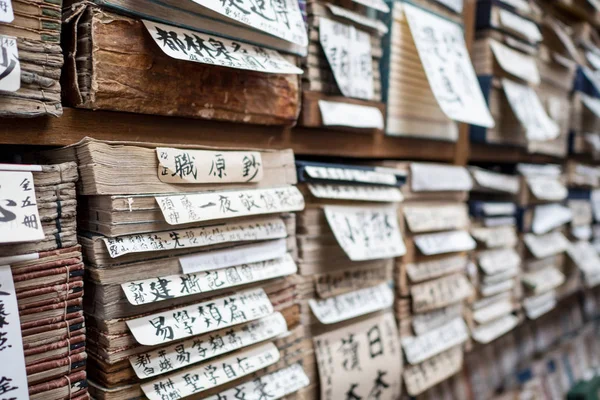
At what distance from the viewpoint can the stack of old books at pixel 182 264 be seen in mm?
856

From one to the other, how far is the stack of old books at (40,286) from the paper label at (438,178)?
98 centimetres

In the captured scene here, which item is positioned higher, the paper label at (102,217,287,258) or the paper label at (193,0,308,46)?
the paper label at (193,0,308,46)

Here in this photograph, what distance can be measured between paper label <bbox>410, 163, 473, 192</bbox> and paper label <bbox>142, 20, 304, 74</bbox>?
596mm

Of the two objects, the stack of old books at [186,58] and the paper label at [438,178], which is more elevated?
the stack of old books at [186,58]

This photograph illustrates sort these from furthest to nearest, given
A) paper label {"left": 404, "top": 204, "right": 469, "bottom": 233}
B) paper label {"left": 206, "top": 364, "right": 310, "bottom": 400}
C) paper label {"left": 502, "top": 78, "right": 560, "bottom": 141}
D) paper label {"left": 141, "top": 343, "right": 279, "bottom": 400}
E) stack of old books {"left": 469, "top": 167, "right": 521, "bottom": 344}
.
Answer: stack of old books {"left": 469, "top": 167, "right": 521, "bottom": 344}, paper label {"left": 502, "top": 78, "right": 560, "bottom": 141}, paper label {"left": 404, "top": 204, "right": 469, "bottom": 233}, paper label {"left": 206, "top": 364, "right": 310, "bottom": 400}, paper label {"left": 141, "top": 343, "right": 279, "bottom": 400}

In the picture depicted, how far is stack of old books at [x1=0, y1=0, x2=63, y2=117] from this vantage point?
28.2 inches

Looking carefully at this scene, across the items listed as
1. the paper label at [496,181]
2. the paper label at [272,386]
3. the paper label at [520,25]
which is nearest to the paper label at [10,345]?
the paper label at [272,386]

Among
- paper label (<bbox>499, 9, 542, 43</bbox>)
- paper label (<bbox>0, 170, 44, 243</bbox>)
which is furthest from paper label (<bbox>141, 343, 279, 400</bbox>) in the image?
paper label (<bbox>499, 9, 542, 43</bbox>)

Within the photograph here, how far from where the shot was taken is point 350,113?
126cm

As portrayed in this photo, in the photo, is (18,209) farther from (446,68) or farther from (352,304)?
(446,68)

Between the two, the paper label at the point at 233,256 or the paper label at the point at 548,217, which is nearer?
the paper label at the point at 233,256

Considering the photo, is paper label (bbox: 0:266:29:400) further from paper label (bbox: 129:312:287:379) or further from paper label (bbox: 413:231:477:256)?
paper label (bbox: 413:231:477:256)

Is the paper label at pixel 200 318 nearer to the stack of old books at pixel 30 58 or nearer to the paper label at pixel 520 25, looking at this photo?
the stack of old books at pixel 30 58

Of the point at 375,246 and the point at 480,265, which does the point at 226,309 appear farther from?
the point at 480,265
